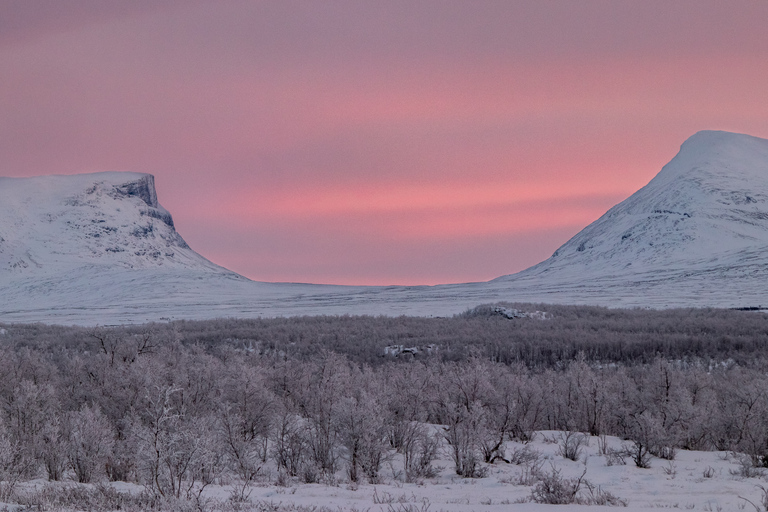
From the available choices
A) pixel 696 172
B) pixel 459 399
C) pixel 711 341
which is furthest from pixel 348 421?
pixel 696 172

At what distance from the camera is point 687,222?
529 ft

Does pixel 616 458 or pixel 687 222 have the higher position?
pixel 687 222

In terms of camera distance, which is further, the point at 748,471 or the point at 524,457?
the point at 524,457

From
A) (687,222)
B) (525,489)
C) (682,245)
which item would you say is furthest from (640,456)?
(687,222)

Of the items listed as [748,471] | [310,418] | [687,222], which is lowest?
[748,471]

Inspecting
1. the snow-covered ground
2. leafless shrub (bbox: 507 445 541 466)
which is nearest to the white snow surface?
leafless shrub (bbox: 507 445 541 466)

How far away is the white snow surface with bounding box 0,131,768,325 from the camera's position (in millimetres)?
119688

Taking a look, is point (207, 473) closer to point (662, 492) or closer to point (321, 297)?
point (662, 492)

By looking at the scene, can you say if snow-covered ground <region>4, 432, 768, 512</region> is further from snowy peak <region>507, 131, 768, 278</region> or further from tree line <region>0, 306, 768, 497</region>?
snowy peak <region>507, 131, 768, 278</region>

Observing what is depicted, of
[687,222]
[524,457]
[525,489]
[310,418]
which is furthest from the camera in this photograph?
[687,222]

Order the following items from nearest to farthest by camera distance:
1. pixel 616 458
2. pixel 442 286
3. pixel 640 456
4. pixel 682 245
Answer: pixel 640 456, pixel 616 458, pixel 682 245, pixel 442 286

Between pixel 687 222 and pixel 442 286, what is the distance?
61.8 meters

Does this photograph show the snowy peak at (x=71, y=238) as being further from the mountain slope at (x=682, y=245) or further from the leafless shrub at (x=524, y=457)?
the leafless shrub at (x=524, y=457)

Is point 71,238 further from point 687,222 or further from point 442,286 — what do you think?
point 687,222
